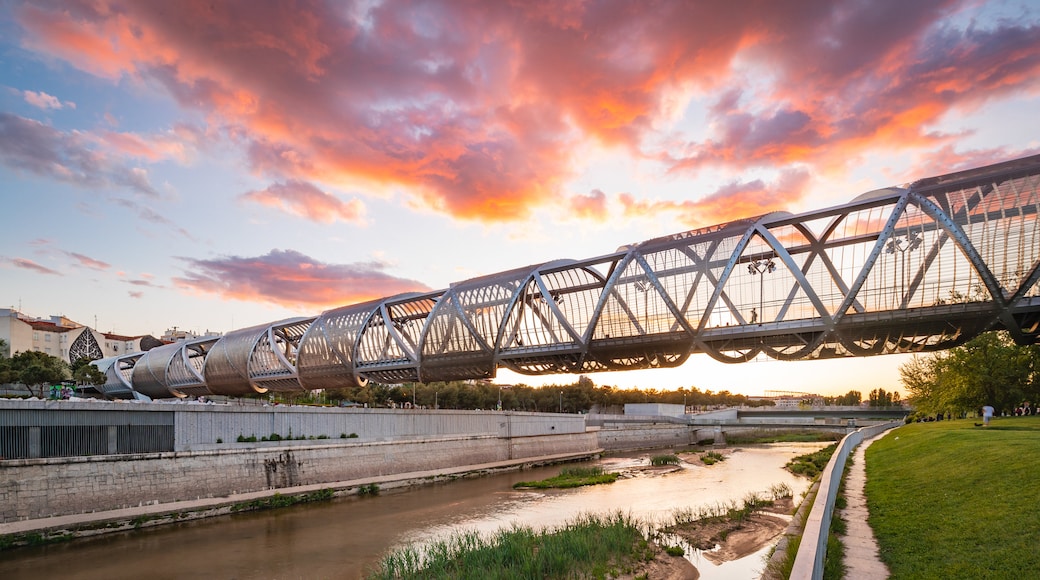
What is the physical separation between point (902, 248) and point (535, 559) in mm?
22762

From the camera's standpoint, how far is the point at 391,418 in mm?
44750

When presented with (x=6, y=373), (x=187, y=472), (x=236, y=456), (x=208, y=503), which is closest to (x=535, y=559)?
(x=208, y=503)

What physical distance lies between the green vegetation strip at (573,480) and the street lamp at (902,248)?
75.6 ft

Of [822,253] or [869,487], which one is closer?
[869,487]

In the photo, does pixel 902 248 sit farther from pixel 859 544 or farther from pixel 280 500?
pixel 280 500

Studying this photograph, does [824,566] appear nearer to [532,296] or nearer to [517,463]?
[532,296]

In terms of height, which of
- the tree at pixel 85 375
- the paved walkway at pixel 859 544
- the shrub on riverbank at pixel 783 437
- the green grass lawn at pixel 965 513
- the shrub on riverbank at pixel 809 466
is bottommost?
the shrub on riverbank at pixel 783 437

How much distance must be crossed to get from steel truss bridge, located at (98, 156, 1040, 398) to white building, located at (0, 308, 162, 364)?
81133 millimetres

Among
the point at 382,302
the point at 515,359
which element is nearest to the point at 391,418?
the point at 515,359

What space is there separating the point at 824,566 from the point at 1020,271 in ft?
70.5

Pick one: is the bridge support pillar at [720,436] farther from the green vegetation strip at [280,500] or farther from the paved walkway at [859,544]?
the paved walkway at [859,544]

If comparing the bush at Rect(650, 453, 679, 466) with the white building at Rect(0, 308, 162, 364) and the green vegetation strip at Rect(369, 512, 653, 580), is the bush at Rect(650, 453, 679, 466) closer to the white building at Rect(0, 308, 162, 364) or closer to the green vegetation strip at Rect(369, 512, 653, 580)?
the green vegetation strip at Rect(369, 512, 653, 580)

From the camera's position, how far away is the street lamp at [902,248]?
28.6 metres

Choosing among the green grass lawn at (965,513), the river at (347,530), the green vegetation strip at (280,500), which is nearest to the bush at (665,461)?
the river at (347,530)
